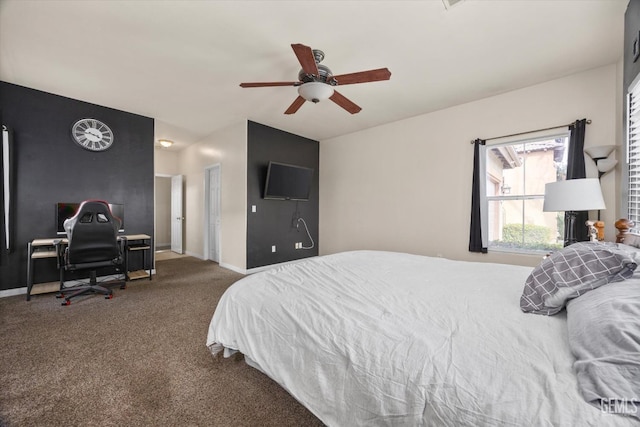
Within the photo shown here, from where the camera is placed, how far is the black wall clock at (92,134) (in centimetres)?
354

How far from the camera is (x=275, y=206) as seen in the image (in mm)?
4797

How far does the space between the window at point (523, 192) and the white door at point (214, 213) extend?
4756 mm

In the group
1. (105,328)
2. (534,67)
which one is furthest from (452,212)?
(105,328)

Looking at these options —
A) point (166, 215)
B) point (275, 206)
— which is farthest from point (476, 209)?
point (166, 215)

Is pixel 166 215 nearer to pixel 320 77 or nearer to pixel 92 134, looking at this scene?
pixel 92 134

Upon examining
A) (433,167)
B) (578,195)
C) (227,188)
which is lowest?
(578,195)

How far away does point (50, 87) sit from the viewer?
3.20 meters

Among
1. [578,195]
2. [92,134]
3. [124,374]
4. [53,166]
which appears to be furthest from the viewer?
[92,134]

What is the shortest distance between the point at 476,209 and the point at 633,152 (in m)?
1.55

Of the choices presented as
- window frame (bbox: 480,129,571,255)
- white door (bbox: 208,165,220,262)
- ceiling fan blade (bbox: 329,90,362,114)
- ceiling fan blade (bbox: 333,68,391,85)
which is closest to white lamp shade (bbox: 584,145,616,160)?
window frame (bbox: 480,129,571,255)

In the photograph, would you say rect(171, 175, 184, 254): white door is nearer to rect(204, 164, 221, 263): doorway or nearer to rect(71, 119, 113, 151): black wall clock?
rect(204, 164, 221, 263): doorway

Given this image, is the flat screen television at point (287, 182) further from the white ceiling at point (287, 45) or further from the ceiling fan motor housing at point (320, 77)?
the ceiling fan motor housing at point (320, 77)

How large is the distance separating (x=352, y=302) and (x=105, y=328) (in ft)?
7.91

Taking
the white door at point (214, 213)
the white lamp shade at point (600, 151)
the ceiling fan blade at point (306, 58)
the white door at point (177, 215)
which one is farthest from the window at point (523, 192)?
the white door at point (177, 215)
